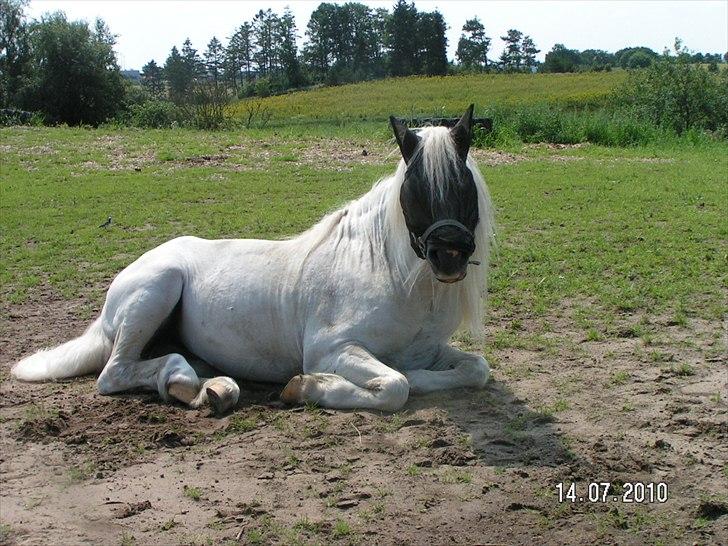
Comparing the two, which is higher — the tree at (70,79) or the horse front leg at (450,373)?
the tree at (70,79)

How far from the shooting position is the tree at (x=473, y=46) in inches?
3620

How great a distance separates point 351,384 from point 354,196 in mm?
8928

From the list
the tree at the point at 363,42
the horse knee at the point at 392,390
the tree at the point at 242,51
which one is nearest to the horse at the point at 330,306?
the horse knee at the point at 392,390

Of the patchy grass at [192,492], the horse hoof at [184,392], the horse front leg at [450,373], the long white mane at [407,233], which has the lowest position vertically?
the patchy grass at [192,492]

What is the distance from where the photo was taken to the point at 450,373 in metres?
5.61

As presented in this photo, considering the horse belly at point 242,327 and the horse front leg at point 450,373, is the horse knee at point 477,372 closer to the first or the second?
the horse front leg at point 450,373

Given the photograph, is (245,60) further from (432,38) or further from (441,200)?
(441,200)

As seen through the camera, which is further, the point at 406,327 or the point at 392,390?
the point at 406,327

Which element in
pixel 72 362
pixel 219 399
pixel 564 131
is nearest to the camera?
pixel 219 399

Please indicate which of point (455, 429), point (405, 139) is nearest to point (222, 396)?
point (455, 429)

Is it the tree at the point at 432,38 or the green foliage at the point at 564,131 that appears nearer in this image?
the green foliage at the point at 564,131

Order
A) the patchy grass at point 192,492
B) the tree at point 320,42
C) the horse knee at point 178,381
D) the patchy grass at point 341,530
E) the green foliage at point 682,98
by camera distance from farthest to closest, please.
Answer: the tree at point 320,42 → the green foliage at point 682,98 → the horse knee at point 178,381 → the patchy grass at point 192,492 → the patchy grass at point 341,530

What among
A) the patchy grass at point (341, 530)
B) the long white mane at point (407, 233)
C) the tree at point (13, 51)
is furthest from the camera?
the tree at point (13, 51)

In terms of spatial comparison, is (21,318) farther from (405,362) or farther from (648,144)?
(648,144)
